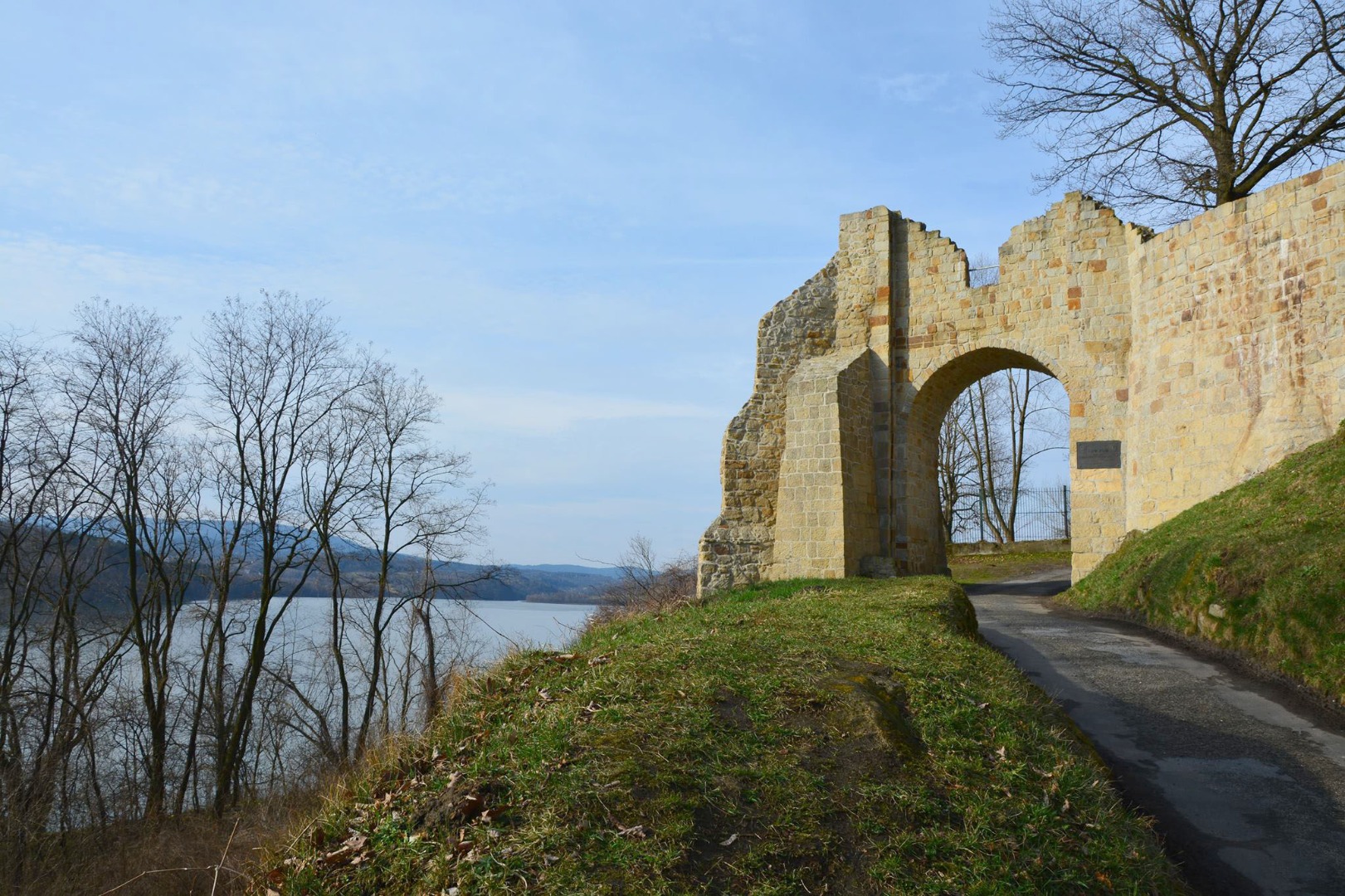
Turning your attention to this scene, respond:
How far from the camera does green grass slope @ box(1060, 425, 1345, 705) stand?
26.1 feet

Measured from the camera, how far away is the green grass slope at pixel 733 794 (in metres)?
3.79

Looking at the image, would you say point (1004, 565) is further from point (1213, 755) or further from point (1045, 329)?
point (1213, 755)

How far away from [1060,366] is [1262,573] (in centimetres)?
605

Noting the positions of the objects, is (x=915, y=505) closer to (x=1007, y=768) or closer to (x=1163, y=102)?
(x=1163, y=102)

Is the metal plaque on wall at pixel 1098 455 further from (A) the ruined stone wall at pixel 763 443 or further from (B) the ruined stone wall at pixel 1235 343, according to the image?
(A) the ruined stone wall at pixel 763 443

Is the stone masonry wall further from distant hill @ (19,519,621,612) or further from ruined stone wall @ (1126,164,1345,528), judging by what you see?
distant hill @ (19,519,621,612)

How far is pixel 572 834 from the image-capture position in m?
3.88

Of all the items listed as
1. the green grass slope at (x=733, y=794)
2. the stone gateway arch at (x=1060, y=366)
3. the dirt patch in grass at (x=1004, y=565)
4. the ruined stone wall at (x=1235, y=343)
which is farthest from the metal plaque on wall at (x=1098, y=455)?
the green grass slope at (x=733, y=794)

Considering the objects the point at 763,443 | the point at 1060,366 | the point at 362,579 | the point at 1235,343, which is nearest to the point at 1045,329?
the point at 1060,366

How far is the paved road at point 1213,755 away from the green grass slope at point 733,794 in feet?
1.48

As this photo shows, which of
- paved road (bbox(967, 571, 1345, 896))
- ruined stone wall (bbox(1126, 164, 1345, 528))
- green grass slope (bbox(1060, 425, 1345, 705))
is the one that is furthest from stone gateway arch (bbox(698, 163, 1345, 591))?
paved road (bbox(967, 571, 1345, 896))

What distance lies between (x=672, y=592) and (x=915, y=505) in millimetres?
6391

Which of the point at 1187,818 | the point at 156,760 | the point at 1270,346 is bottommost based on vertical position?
the point at 156,760

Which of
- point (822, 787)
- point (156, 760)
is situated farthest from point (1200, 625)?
point (156, 760)
